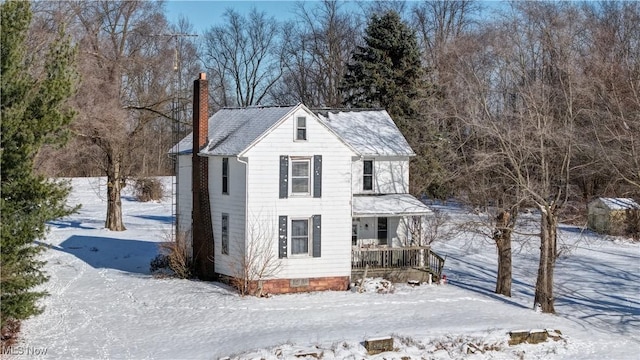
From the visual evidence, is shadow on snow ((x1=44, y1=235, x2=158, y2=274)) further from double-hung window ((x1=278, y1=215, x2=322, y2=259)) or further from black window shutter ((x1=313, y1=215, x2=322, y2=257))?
black window shutter ((x1=313, y1=215, x2=322, y2=257))

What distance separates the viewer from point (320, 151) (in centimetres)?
2584

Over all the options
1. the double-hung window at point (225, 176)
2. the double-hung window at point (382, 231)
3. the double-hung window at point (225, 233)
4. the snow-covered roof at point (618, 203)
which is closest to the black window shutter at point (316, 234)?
the double-hung window at point (225, 233)

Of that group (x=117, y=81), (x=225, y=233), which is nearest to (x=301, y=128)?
(x=225, y=233)

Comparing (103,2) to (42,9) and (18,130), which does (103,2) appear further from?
(18,130)

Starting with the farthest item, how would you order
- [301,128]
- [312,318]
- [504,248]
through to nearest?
[504,248] < [301,128] < [312,318]

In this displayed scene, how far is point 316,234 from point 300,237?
602 mm

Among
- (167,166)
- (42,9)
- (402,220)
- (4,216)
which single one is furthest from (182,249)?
(167,166)

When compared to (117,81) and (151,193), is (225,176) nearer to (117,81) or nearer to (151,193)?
(117,81)

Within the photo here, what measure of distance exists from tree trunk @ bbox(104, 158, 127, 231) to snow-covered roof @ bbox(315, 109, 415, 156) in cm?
1382

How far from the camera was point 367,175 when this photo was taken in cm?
2989

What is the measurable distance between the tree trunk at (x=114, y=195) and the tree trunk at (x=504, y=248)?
2237cm

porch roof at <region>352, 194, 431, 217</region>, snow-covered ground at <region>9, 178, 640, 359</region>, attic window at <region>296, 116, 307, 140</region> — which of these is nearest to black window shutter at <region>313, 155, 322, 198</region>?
attic window at <region>296, 116, 307, 140</region>

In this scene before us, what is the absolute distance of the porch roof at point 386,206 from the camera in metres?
27.5

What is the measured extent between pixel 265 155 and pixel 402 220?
24.3ft
